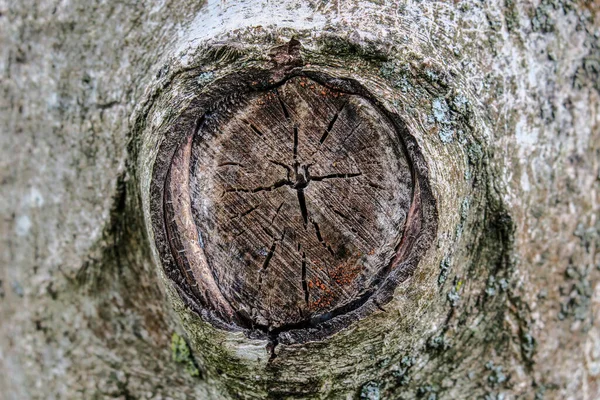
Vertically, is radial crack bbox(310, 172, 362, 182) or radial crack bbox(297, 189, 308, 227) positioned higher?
radial crack bbox(310, 172, 362, 182)

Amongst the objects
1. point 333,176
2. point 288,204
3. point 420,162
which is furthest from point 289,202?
point 420,162

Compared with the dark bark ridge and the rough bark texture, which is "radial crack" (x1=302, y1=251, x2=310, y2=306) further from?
the rough bark texture

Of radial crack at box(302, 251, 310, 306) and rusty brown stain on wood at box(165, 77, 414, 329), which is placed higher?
rusty brown stain on wood at box(165, 77, 414, 329)

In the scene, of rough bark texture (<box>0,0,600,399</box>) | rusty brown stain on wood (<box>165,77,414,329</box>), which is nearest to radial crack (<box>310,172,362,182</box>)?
rusty brown stain on wood (<box>165,77,414,329</box>)

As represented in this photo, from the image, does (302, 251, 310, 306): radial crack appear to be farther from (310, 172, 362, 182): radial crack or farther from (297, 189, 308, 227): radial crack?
(310, 172, 362, 182): radial crack

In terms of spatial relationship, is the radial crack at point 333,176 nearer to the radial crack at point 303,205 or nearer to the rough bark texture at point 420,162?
the radial crack at point 303,205

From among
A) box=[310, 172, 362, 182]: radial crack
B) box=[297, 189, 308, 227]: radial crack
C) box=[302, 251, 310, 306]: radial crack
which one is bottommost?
box=[302, 251, 310, 306]: radial crack

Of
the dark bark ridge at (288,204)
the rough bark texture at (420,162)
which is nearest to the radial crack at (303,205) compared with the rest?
the dark bark ridge at (288,204)

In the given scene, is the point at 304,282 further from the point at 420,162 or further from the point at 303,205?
the point at 420,162

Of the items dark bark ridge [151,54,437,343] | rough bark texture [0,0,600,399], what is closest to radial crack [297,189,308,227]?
dark bark ridge [151,54,437,343]
